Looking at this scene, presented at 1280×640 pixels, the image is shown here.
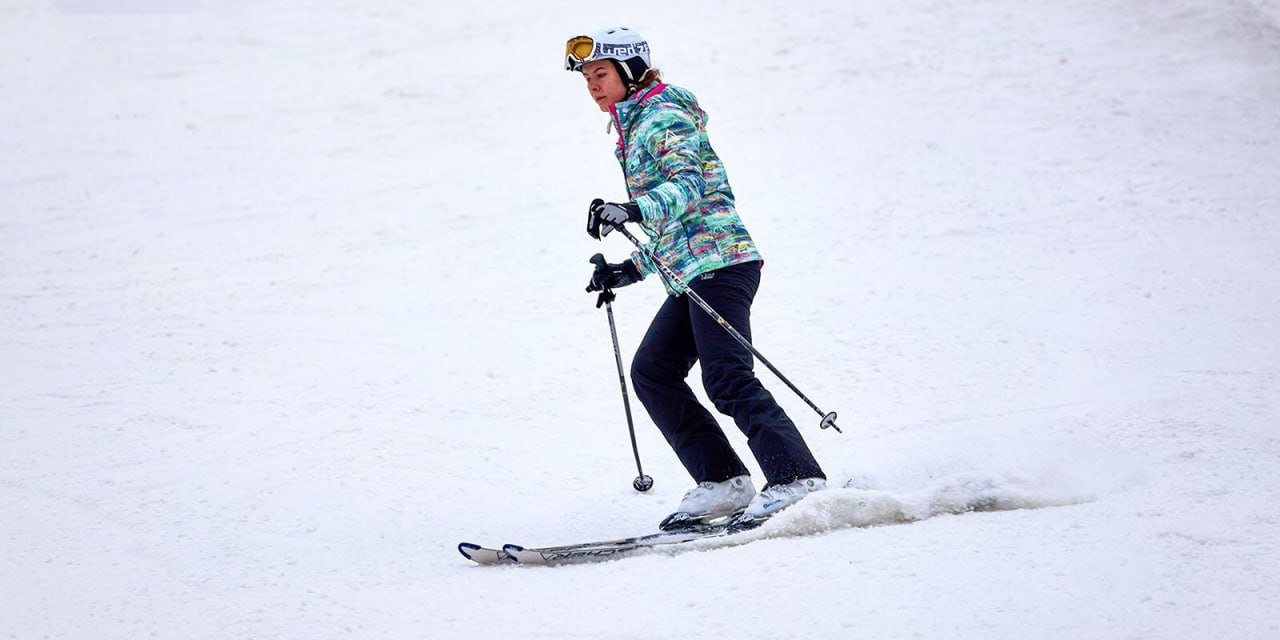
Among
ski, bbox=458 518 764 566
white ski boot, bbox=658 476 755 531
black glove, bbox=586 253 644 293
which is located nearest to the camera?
ski, bbox=458 518 764 566

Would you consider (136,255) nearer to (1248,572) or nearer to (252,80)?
(252,80)

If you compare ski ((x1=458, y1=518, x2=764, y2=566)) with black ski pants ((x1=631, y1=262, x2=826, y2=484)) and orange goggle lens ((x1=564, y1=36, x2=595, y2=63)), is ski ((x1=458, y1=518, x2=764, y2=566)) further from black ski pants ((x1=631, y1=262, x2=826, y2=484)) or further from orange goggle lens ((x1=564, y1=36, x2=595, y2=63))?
orange goggle lens ((x1=564, y1=36, x2=595, y2=63))

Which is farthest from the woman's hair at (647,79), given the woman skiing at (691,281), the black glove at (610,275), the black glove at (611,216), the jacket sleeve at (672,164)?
the black glove at (610,275)

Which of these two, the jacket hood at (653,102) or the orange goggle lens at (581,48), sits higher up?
the orange goggle lens at (581,48)

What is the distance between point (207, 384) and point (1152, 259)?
6.47 meters

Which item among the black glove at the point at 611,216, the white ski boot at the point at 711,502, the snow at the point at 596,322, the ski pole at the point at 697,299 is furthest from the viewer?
the white ski boot at the point at 711,502

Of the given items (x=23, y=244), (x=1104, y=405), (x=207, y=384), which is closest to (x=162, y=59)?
(x=23, y=244)

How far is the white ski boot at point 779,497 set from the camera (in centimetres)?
420

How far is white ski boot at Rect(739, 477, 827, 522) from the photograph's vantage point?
165 inches

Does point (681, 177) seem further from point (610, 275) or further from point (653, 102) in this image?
point (610, 275)

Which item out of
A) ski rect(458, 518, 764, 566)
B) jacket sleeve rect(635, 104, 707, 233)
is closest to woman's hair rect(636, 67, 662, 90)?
jacket sleeve rect(635, 104, 707, 233)

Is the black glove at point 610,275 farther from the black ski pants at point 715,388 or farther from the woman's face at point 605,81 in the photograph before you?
the woman's face at point 605,81

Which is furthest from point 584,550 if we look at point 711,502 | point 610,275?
point 610,275

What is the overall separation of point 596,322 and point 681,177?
350 centimetres
